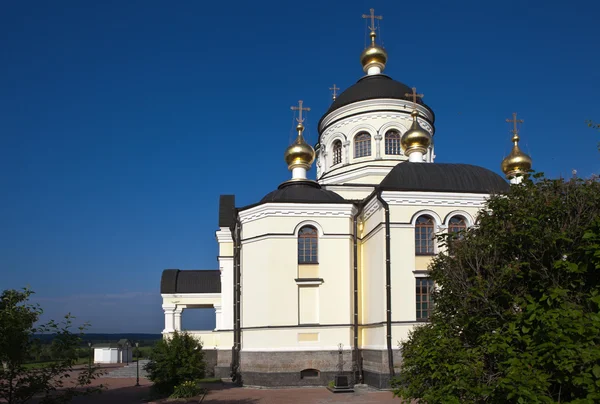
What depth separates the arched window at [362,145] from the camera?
23489mm

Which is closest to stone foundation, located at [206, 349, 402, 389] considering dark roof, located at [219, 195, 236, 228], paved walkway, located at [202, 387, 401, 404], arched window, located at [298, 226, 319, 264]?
paved walkway, located at [202, 387, 401, 404]

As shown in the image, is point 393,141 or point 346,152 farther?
point 346,152

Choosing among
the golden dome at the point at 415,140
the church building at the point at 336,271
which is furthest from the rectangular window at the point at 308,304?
the golden dome at the point at 415,140

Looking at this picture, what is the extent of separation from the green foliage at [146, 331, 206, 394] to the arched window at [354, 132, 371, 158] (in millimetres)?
→ 11296

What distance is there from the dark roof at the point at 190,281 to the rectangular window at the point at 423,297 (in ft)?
35.1

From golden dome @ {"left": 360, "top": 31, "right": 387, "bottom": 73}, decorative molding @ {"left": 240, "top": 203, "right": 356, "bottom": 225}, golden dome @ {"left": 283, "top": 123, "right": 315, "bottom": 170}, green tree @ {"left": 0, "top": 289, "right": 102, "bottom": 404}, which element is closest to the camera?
green tree @ {"left": 0, "top": 289, "right": 102, "bottom": 404}

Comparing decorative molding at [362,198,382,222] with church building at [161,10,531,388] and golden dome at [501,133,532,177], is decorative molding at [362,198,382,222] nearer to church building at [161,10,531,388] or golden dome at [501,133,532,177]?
church building at [161,10,531,388]

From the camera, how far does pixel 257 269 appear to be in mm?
18141

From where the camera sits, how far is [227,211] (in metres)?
22.4

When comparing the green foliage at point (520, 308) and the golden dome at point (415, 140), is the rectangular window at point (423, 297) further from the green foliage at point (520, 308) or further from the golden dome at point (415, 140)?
the green foliage at point (520, 308)

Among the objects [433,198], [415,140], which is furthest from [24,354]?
[415,140]

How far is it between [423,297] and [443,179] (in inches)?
153

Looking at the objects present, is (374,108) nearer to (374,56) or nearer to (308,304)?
→ (374,56)

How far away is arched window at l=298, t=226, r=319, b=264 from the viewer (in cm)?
1817
